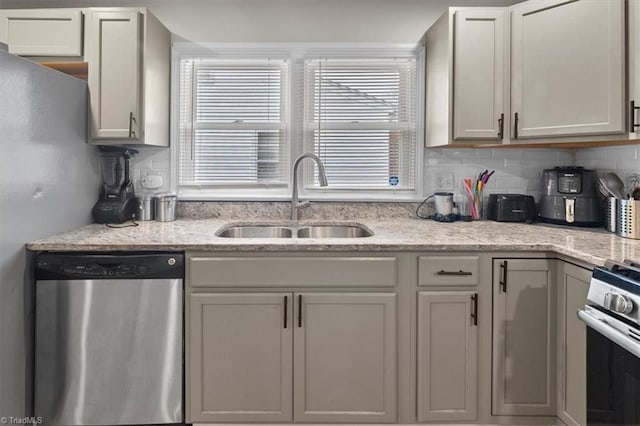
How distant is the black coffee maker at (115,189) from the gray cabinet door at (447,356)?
177cm

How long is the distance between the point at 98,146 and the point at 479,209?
7.72 ft

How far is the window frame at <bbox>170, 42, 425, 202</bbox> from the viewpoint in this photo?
9.19 ft

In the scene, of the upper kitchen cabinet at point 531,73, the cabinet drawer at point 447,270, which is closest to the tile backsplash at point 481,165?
the upper kitchen cabinet at point 531,73

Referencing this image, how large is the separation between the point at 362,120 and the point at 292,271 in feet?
4.21

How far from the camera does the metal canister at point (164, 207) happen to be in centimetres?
263

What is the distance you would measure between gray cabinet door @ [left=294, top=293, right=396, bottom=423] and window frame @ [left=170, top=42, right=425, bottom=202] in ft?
3.21

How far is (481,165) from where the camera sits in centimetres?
282

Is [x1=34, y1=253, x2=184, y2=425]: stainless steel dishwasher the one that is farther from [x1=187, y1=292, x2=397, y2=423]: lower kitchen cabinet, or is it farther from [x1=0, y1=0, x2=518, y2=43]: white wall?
[x1=0, y1=0, x2=518, y2=43]: white wall

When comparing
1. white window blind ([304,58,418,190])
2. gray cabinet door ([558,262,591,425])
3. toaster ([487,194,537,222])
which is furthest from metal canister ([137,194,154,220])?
gray cabinet door ([558,262,591,425])

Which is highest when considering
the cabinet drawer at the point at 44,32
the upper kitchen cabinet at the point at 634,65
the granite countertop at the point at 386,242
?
the cabinet drawer at the point at 44,32

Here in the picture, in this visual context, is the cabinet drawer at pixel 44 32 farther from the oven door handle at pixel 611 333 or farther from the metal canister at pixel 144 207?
the oven door handle at pixel 611 333

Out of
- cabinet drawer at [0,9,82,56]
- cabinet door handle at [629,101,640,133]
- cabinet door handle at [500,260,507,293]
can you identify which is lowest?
cabinet door handle at [500,260,507,293]

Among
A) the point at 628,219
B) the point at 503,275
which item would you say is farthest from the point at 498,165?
the point at 503,275

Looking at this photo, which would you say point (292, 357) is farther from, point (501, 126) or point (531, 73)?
point (531, 73)
